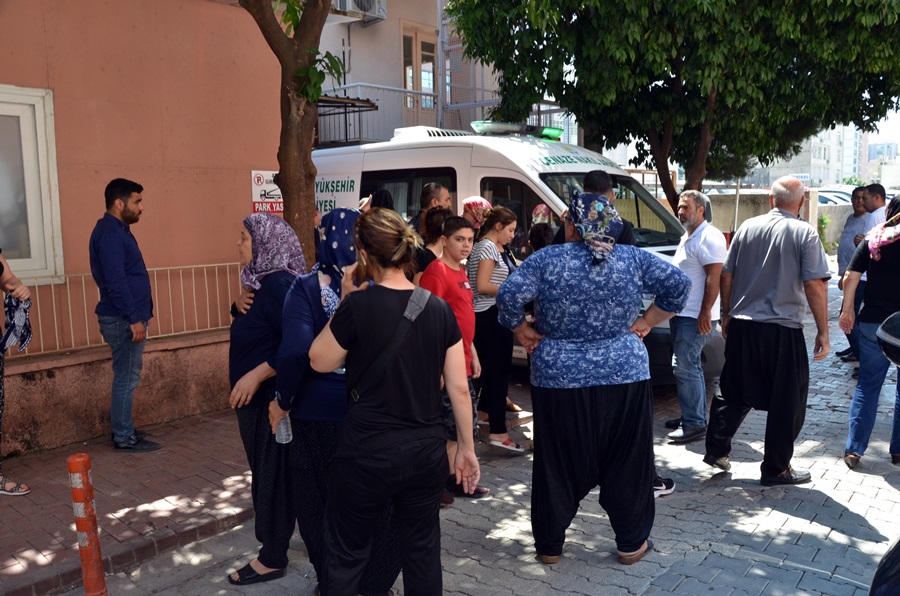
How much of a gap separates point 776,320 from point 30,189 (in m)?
5.78

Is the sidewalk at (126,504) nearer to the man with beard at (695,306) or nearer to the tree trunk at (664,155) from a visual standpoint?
the man with beard at (695,306)

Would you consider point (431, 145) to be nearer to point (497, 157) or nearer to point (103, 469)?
point (497, 157)

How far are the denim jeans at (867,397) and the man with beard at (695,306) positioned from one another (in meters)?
1.04

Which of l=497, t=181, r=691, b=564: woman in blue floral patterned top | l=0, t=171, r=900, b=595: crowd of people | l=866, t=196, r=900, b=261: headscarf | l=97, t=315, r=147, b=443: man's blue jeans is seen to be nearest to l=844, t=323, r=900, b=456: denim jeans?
l=0, t=171, r=900, b=595: crowd of people

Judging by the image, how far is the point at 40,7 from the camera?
668 centimetres

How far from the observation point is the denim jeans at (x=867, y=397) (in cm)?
563

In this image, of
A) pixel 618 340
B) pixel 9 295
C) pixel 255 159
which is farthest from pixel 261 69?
pixel 618 340

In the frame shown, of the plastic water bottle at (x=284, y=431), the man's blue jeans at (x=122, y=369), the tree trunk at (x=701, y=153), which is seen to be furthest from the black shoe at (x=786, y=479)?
the tree trunk at (x=701, y=153)

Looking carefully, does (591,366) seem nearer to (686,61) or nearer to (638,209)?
(638,209)

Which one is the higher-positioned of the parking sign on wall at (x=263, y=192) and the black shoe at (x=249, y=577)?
the parking sign on wall at (x=263, y=192)

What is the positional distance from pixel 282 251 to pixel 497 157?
4.84m

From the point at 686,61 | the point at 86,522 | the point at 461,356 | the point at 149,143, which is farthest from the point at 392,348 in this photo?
the point at 686,61

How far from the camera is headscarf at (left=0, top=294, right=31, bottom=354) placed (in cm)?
528

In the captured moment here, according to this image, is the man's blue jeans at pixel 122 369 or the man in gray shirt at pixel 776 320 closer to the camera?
the man in gray shirt at pixel 776 320
